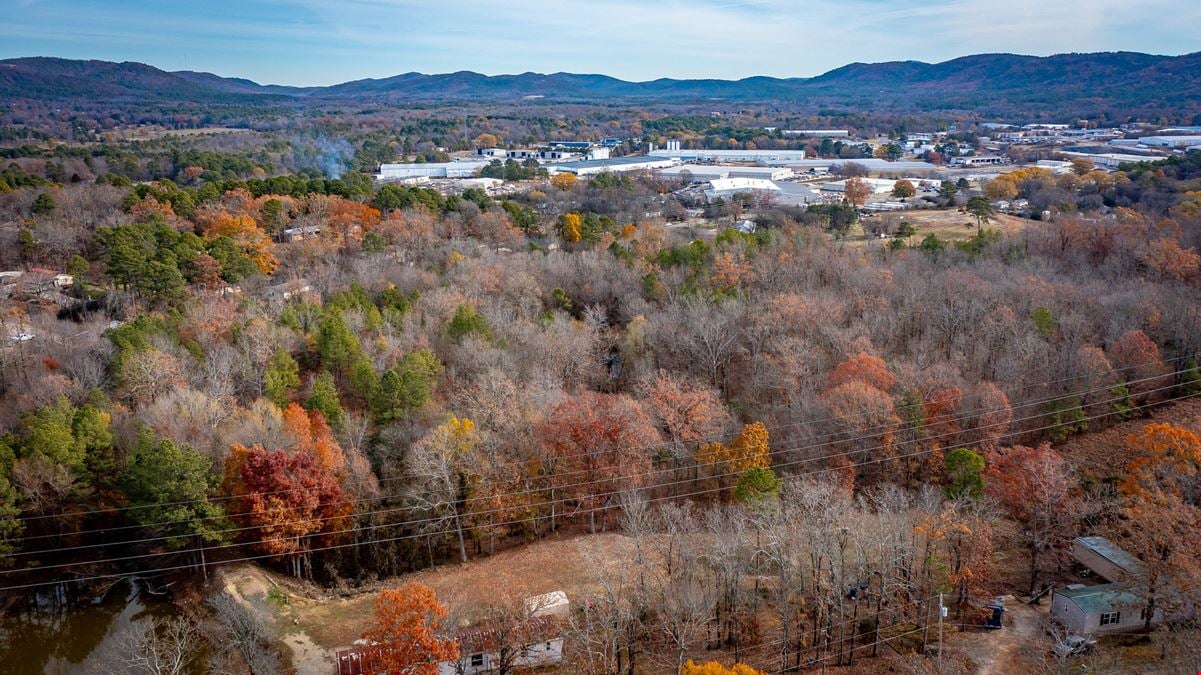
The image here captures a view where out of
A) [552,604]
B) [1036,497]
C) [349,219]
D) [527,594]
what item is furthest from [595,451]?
[349,219]

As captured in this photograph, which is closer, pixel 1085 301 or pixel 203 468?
pixel 203 468

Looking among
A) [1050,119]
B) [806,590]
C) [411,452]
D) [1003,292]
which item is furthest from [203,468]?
[1050,119]

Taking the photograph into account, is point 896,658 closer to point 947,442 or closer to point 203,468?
point 947,442

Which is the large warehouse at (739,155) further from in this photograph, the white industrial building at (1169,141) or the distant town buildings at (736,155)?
the white industrial building at (1169,141)

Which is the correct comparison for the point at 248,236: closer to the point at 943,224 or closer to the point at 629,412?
the point at 629,412

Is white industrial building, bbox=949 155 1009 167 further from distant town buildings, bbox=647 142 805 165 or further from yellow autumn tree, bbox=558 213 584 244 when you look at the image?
yellow autumn tree, bbox=558 213 584 244

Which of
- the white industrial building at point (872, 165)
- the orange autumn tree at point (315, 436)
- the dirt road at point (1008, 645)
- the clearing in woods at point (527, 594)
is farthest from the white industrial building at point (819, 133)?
the dirt road at point (1008, 645)
